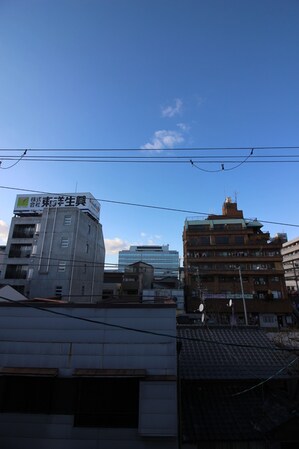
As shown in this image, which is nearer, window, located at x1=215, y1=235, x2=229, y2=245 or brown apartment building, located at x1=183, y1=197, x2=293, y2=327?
brown apartment building, located at x1=183, y1=197, x2=293, y2=327

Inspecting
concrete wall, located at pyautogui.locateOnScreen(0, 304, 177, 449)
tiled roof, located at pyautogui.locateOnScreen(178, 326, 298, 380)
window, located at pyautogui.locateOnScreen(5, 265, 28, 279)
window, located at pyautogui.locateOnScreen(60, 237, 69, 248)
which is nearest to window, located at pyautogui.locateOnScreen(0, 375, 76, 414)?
concrete wall, located at pyautogui.locateOnScreen(0, 304, 177, 449)

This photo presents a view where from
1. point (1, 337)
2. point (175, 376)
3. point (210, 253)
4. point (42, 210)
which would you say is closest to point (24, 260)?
point (42, 210)

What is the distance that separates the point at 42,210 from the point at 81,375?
48.4m

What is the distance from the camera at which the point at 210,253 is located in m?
62.4

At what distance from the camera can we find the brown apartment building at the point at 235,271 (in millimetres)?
55125

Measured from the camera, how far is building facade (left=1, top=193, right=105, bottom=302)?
154 feet

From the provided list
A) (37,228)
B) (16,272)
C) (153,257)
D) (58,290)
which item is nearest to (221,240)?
(58,290)

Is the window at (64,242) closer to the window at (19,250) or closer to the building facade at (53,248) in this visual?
the building facade at (53,248)

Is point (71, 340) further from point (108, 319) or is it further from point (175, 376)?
point (175, 376)

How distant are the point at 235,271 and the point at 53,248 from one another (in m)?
35.6

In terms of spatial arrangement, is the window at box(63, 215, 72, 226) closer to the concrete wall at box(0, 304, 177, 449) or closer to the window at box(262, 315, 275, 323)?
the window at box(262, 315, 275, 323)

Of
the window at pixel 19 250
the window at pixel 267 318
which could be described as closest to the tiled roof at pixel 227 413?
the window at pixel 19 250

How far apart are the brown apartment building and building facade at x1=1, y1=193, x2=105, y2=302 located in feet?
66.7

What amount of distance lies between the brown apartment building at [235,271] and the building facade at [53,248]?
20328 mm
